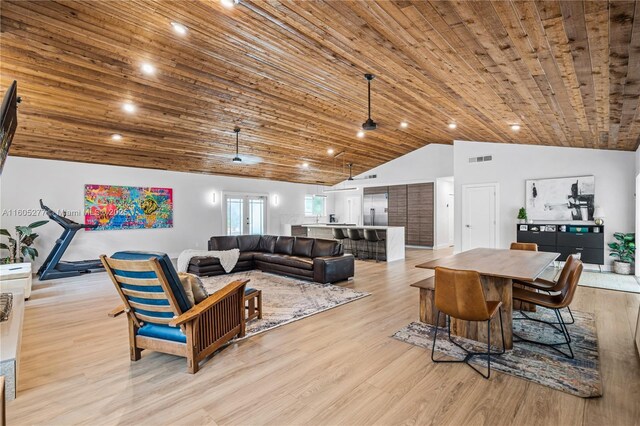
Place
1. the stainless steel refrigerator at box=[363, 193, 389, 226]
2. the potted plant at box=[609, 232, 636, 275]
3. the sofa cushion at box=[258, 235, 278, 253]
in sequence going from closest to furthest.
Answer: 1. the potted plant at box=[609, 232, 636, 275]
2. the sofa cushion at box=[258, 235, 278, 253]
3. the stainless steel refrigerator at box=[363, 193, 389, 226]

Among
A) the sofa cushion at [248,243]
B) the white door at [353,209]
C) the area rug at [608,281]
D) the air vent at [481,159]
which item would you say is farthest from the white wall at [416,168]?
the sofa cushion at [248,243]

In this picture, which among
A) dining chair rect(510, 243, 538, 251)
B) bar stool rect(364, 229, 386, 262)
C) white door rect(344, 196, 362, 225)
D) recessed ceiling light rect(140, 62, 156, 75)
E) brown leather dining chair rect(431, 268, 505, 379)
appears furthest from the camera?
white door rect(344, 196, 362, 225)

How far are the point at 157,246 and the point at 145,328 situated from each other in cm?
675

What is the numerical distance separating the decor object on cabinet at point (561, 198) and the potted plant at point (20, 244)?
1074 cm

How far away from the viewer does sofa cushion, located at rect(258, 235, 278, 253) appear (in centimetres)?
732

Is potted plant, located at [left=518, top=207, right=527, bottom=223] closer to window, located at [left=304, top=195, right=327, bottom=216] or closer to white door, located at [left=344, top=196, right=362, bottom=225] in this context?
white door, located at [left=344, top=196, right=362, bottom=225]

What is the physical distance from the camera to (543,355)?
9.64 feet

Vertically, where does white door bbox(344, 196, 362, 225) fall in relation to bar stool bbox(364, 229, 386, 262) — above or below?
above

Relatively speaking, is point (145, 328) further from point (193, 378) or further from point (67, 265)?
point (67, 265)

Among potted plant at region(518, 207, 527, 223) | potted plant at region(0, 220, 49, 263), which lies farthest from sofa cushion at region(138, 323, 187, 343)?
potted plant at region(518, 207, 527, 223)

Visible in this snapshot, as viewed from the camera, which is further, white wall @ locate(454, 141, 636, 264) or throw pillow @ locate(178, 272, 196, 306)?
white wall @ locate(454, 141, 636, 264)

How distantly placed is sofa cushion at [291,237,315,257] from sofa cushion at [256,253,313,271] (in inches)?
6.2

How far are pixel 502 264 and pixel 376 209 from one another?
9170 mm

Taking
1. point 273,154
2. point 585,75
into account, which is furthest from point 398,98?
point 273,154
